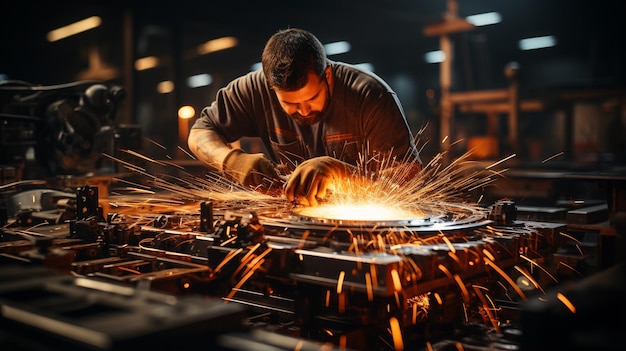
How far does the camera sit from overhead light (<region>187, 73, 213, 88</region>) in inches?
535

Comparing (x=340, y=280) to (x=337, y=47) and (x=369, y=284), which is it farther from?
(x=337, y=47)

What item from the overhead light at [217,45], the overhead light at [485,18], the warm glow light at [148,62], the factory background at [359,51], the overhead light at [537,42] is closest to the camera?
the factory background at [359,51]

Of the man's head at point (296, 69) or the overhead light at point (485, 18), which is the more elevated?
the overhead light at point (485, 18)

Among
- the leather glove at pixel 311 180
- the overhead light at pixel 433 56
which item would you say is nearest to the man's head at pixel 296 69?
the leather glove at pixel 311 180

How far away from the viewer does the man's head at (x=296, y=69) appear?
2756mm

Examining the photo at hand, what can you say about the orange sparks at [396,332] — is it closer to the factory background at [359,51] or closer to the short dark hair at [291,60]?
the short dark hair at [291,60]

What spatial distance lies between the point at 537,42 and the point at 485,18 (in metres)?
4.35

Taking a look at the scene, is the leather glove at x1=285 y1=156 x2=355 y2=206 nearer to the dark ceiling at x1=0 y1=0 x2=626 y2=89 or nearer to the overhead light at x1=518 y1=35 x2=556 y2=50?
the dark ceiling at x1=0 y1=0 x2=626 y2=89

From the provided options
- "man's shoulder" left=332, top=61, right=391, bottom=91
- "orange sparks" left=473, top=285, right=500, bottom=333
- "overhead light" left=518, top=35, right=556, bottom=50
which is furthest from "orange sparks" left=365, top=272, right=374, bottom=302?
"overhead light" left=518, top=35, right=556, bottom=50

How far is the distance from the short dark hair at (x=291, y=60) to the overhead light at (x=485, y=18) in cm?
1076

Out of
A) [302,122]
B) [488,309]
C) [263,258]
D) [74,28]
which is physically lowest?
[488,309]

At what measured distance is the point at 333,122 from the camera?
3.33 m

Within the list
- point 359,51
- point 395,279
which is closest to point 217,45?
point 359,51

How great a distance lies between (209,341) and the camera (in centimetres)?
120
